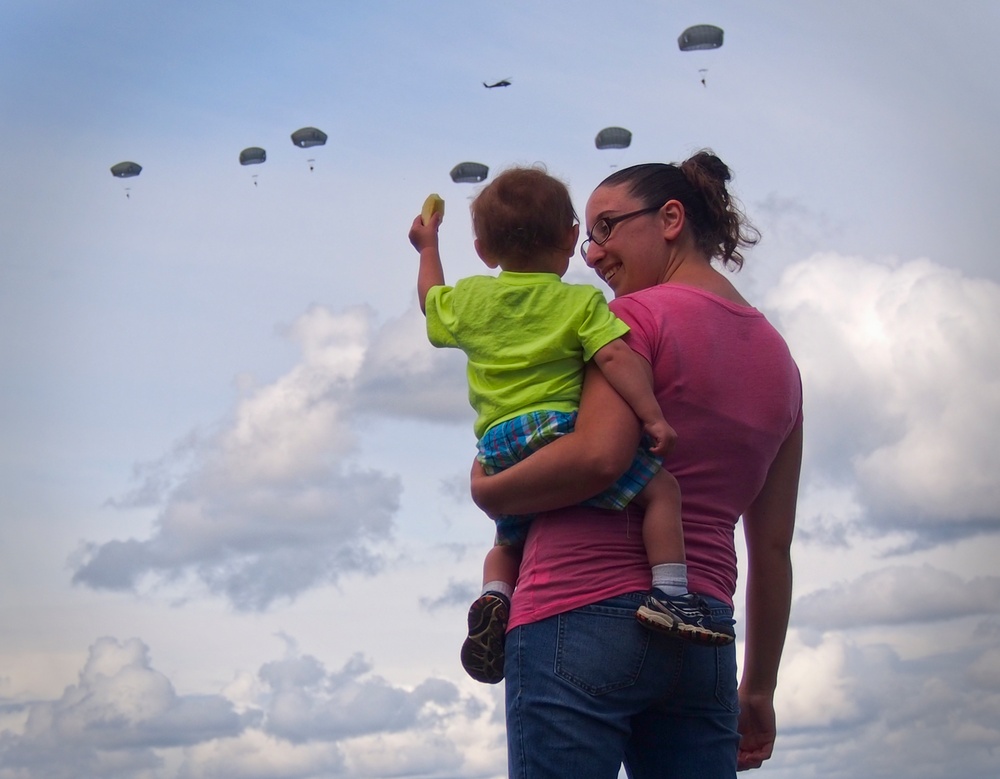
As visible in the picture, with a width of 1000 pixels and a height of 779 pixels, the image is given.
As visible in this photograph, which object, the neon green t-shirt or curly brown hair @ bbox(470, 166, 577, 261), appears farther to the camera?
curly brown hair @ bbox(470, 166, 577, 261)

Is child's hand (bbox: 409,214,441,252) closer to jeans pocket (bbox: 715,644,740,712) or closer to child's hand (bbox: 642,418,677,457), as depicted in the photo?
child's hand (bbox: 642,418,677,457)

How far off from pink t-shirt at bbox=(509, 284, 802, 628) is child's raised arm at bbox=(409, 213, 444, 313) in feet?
2.28

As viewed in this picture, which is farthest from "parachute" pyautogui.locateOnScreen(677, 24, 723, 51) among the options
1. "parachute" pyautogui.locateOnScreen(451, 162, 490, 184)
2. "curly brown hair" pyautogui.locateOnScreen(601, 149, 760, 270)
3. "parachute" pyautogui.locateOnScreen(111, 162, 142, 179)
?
"curly brown hair" pyautogui.locateOnScreen(601, 149, 760, 270)

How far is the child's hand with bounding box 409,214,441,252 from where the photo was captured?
15.1ft

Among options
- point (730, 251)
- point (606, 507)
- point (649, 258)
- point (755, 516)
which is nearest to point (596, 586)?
point (606, 507)

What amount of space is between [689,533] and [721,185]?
1.34m

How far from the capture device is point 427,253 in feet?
15.0

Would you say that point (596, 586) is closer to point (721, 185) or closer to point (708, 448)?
point (708, 448)

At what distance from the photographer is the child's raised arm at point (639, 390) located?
370 centimetres

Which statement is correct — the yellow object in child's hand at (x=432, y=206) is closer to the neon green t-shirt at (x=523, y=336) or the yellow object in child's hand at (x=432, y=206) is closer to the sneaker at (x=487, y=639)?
the neon green t-shirt at (x=523, y=336)

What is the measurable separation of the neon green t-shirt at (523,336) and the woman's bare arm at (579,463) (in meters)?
0.15

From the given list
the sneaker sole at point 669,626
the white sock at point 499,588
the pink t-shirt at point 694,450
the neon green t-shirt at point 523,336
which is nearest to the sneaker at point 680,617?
the sneaker sole at point 669,626

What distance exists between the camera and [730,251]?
182 inches

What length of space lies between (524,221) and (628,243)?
40 centimetres
